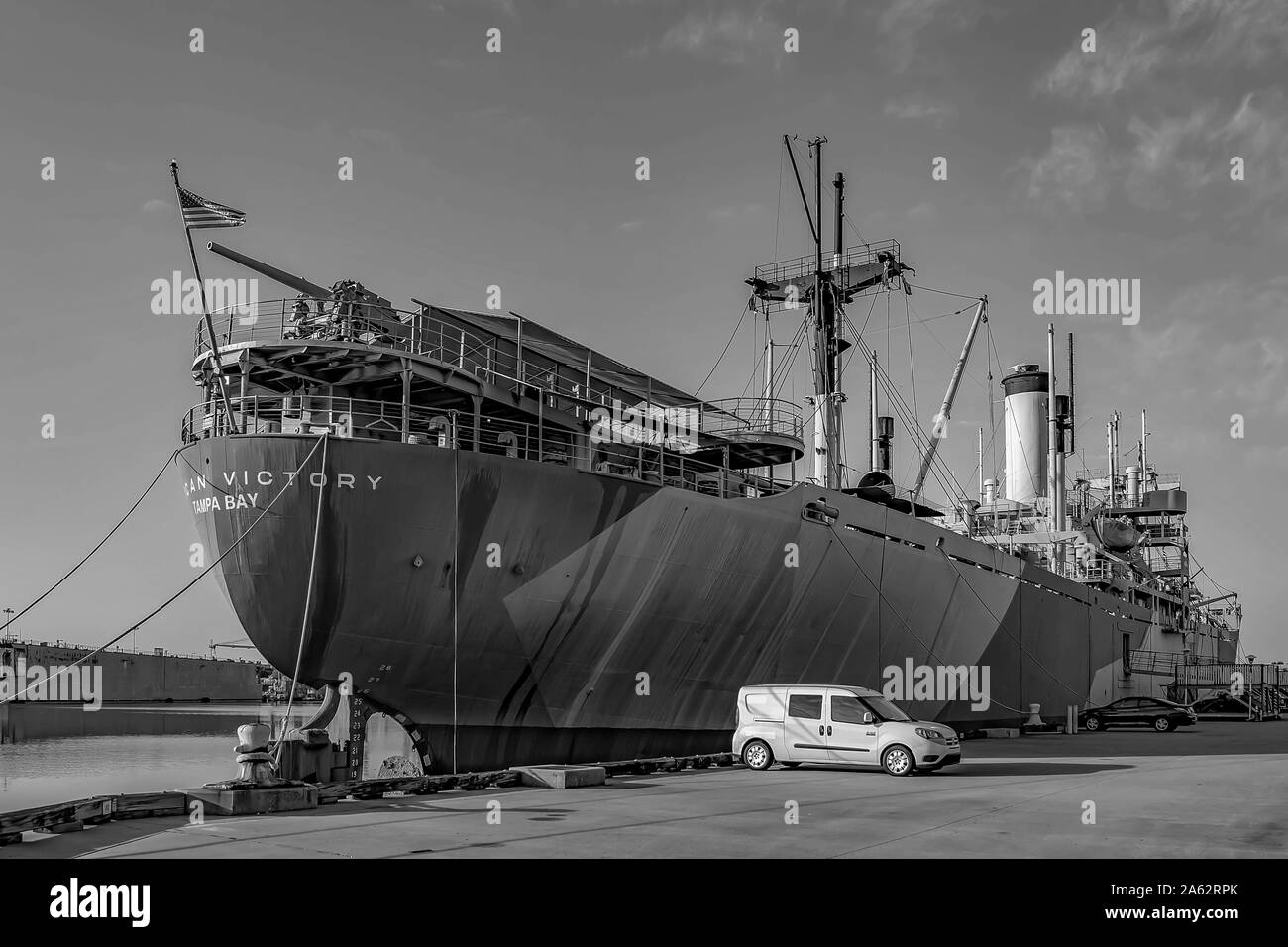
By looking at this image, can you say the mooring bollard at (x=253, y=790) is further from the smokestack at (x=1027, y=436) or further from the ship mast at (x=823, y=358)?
the smokestack at (x=1027, y=436)

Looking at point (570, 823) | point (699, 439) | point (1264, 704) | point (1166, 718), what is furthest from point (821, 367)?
point (1264, 704)

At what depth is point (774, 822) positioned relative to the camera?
10.7 m

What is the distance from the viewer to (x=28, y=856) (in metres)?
8.27

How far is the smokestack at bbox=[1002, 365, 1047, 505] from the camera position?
46719 millimetres

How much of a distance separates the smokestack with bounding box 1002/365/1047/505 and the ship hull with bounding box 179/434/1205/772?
24653mm

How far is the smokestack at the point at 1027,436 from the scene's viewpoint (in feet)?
153

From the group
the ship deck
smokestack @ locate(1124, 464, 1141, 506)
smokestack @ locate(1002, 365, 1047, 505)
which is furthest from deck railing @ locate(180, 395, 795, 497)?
smokestack @ locate(1124, 464, 1141, 506)

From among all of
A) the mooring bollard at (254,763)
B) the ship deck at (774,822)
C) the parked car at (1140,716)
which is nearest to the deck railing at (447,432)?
the ship deck at (774,822)

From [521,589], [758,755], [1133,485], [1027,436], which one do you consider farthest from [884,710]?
[1133,485]

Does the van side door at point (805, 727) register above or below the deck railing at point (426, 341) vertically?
below

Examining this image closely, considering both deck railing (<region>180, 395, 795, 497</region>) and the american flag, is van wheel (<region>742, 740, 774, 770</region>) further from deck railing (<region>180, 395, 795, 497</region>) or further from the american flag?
the american flag

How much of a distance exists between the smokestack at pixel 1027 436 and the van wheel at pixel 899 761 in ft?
108

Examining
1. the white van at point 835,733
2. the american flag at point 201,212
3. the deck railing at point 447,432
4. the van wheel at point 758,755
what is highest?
the american flag at point 201,212
